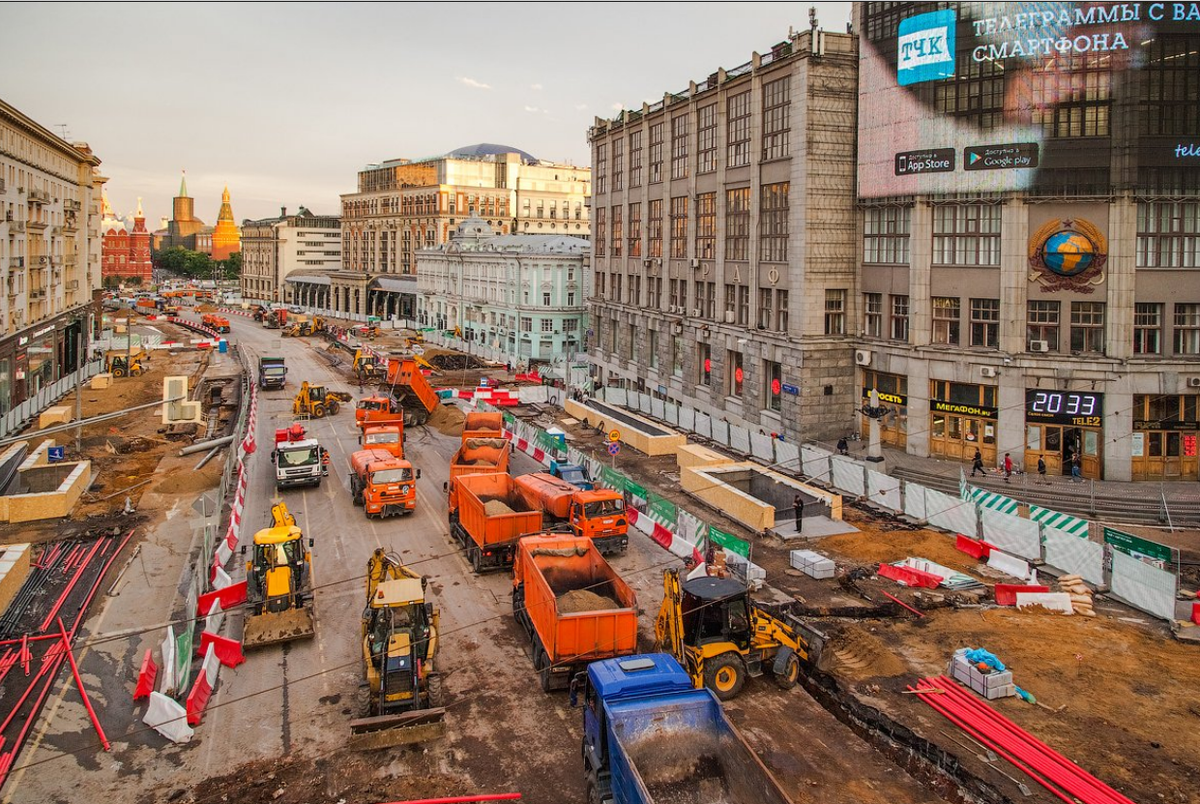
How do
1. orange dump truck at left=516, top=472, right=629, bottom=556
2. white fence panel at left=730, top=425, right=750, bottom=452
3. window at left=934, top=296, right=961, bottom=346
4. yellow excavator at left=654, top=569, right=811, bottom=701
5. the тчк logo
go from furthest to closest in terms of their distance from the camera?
white fence panel at left=730, top=425, right=750, bottom=452 → window at left=934, top=296, right=961, bottom=346 → the тчк logo → orange dump truck at left=516, top=472, right=629, bottom=556 → yellow excavator at left=654, top=569, right=811, bottom=701

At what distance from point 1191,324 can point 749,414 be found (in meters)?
22.7

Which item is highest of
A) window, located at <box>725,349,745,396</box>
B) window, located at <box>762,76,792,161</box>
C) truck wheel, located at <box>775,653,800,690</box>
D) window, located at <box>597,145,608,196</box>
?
window, located at <box>597,145,608,196</box>

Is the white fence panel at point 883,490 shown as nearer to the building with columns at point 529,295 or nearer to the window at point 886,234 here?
the window at point 886,234

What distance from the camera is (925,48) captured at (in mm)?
44594

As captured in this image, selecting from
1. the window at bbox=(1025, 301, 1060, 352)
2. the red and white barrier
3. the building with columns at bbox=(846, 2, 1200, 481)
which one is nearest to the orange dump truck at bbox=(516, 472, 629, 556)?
the red and white barrier

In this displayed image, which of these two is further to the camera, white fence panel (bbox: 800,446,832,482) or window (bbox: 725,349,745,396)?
window (bbox: 725,349,745,396)

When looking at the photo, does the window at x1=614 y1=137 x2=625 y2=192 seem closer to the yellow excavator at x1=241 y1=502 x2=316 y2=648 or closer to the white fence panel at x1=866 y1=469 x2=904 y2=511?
the white fence panel at x1=866 y1=469 x2=904 y2=511

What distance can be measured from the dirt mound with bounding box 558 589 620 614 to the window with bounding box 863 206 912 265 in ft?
102

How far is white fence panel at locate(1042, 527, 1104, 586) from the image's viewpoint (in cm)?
2880

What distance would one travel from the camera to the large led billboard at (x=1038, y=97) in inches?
1564

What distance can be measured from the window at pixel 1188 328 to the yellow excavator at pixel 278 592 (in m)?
37.9

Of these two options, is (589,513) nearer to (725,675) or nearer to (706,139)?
(725,675)

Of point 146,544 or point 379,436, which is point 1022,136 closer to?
point 379,436

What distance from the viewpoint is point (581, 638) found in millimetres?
20906
